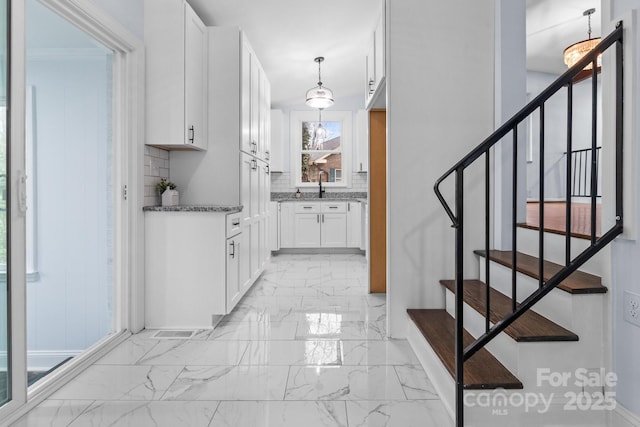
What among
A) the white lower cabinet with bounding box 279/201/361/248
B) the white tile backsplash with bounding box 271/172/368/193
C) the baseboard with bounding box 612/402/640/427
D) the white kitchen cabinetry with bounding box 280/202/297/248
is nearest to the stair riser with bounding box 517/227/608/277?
the baseboard with bounding box 612/402/640/427

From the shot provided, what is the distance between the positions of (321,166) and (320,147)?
1.11ft

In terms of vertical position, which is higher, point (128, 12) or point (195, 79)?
point (128, 12)

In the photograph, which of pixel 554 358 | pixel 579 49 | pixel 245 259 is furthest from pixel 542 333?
pixel 579 49

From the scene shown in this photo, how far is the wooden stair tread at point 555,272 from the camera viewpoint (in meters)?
1.58

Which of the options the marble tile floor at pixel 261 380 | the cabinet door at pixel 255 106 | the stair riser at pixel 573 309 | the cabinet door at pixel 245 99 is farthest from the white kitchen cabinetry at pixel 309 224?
the stair riser at pixel 573 309

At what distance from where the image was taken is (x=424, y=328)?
223 cm

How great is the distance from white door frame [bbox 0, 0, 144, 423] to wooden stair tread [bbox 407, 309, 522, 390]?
6.29ft

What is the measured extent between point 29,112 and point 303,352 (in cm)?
251

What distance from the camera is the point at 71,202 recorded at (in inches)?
108

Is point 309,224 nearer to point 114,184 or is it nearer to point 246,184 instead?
point 246,184

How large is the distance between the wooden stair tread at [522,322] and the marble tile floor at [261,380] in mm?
465

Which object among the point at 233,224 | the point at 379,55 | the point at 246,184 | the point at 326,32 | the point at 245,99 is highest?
the point at 326,32

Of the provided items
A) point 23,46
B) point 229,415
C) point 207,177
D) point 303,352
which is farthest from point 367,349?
point 23,46

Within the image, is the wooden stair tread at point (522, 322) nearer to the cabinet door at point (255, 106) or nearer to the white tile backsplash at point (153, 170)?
the white tile backsplash at point (153, 170)
